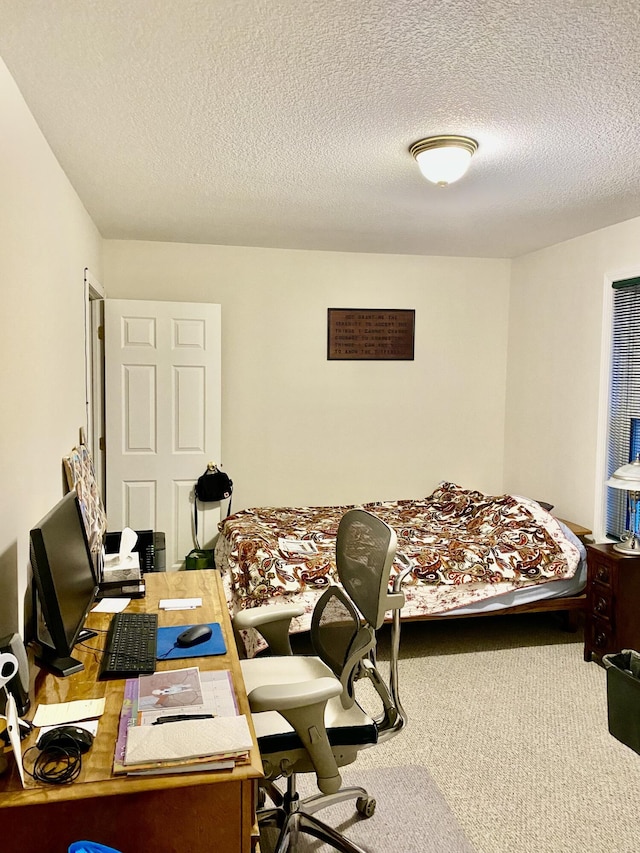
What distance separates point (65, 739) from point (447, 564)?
2.58m

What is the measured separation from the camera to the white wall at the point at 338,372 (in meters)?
4.95

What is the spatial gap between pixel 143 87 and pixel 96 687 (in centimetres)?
193

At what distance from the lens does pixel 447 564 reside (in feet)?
12.1

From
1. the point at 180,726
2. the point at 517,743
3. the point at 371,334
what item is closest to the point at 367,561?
the point at 180,726

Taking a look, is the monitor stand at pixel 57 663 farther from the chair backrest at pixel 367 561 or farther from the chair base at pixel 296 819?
the chair backrest at pixel 367 561

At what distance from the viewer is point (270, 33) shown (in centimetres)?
185

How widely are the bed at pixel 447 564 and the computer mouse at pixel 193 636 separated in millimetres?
1292

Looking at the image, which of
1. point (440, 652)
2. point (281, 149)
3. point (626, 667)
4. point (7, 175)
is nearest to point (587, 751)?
point (440, 652)

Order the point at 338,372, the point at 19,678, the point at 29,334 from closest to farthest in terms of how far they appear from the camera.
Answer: the point at 19,678 < the point at 29,334 < the point at 338,372

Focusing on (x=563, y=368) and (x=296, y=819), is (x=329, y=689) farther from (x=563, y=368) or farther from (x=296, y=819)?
(x=563, y=368)

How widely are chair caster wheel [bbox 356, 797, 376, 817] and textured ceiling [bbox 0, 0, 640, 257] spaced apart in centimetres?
251

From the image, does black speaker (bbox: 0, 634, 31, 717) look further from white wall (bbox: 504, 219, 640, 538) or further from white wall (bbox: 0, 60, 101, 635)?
white wall (bbox: 504, 219, 640, 538)

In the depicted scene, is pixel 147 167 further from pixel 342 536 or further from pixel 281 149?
pixel 342 536

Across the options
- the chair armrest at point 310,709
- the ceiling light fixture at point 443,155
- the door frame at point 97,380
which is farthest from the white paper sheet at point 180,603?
the door frame at point 97,380
